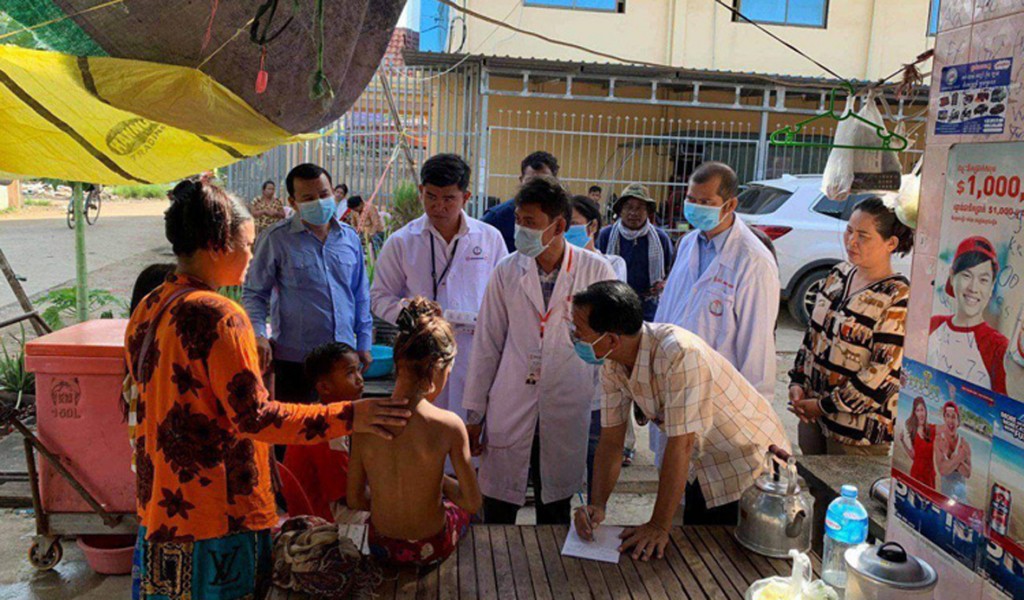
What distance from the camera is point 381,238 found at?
8.10 meters

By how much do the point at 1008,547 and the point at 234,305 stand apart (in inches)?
74.3

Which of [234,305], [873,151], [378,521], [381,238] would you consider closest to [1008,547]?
[873,151]

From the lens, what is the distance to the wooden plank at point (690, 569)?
6.93 ft

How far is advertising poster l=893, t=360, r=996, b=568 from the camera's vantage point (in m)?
1.75

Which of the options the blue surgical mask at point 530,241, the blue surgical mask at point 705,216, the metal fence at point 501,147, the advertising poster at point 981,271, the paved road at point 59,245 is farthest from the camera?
the paved road at point 59,245

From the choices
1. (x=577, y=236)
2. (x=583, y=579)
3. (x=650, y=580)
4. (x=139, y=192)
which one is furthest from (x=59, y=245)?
(x=650, y=580)

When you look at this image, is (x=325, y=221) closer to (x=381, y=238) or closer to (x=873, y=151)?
(x=873, y=151)

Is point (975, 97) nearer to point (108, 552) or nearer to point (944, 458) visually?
point (944, 458)

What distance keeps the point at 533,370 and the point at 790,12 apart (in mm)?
11578

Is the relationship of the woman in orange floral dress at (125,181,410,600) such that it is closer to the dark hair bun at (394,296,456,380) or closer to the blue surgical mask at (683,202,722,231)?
the dark hair bun at (394,296,456,380)

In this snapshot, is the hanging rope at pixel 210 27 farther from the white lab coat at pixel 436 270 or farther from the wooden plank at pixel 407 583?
the wooden plank at pixel 407 583

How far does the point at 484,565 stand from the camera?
7.29ft

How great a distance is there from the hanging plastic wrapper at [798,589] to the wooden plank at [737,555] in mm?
208

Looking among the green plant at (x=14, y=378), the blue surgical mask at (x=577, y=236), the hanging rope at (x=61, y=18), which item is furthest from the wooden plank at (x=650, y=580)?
the green plant at (x=14, y=378)
